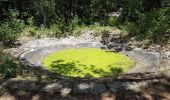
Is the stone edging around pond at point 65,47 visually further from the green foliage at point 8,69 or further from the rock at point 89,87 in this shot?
the rock at point 89,87

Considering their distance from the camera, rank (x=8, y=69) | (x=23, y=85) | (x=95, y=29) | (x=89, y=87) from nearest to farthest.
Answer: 1. (x=89, y=87)
2. (x=23, y=85)
3. (x=8, y=69)
4. (x=95, y=29)

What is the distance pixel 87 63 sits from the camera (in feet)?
25.6

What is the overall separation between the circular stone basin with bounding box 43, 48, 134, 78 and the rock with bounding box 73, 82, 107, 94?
136 centimetres

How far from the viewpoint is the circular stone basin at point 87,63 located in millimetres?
7109

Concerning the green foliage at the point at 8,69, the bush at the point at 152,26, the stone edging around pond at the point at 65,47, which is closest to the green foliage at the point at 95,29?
the stone edging around pond at the point at 65,47

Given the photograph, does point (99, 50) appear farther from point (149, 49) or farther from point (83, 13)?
point (83, 13)

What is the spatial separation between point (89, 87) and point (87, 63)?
7.97ft

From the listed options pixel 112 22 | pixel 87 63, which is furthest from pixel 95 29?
pixel 87 63

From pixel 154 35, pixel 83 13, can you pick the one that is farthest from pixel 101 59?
pixel 83 13

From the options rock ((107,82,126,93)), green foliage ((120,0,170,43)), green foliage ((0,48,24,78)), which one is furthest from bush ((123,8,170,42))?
green foliage ((0,48,24,78))

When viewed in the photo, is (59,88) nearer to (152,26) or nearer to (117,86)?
(117,86)

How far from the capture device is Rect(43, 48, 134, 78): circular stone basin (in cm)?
711

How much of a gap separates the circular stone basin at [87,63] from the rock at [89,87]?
136 cm

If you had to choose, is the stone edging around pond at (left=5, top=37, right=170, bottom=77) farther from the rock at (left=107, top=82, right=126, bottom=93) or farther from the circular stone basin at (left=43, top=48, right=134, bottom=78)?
the rock at (left=107, top=82, right=126, bottom=93)
